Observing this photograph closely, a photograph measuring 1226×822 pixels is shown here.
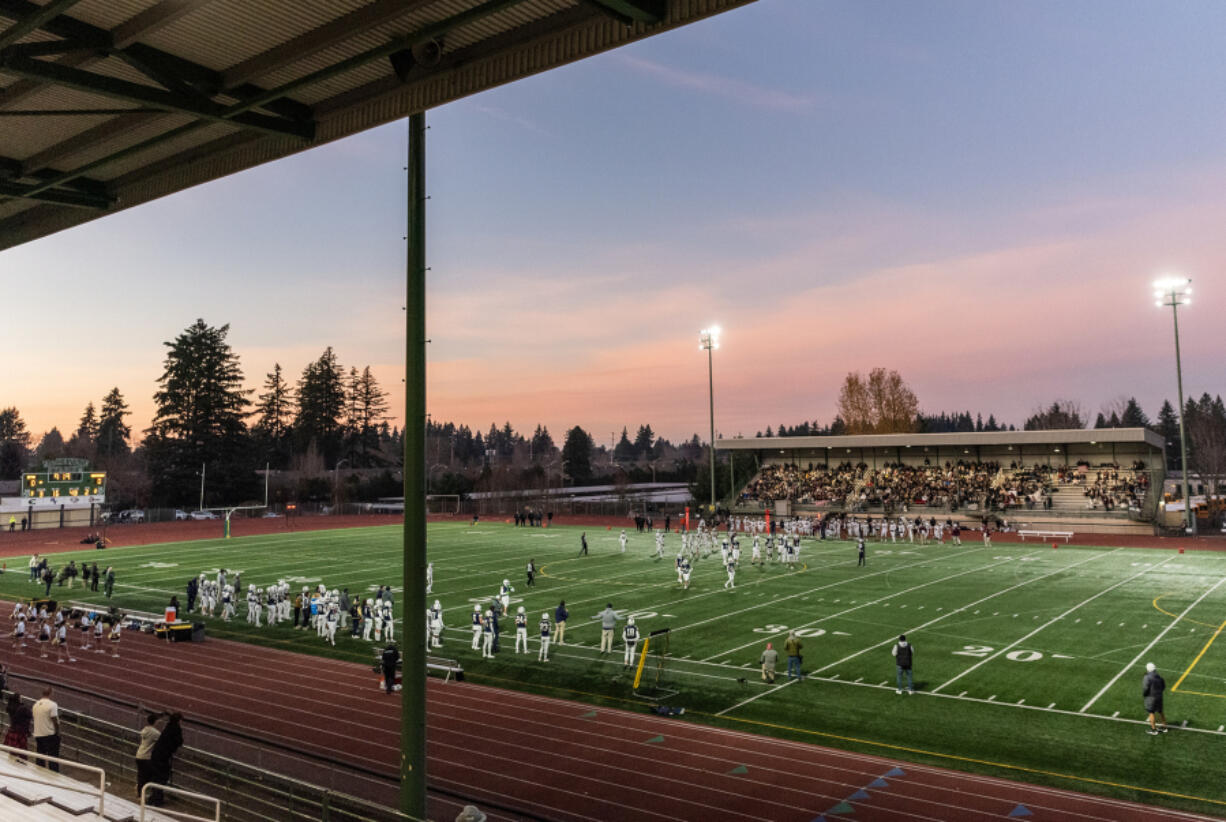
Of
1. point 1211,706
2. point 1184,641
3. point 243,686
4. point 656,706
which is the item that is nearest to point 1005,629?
point 1184,641

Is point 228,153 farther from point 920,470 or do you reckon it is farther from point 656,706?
point 920,470

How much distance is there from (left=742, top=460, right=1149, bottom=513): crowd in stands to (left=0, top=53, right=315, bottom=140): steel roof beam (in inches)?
2288

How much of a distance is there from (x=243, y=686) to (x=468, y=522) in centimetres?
5369

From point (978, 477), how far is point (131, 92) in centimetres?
6369

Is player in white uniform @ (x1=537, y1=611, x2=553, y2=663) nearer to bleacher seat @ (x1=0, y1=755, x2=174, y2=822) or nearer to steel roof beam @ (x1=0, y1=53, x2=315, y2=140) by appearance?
bleacher seat @ (x1=0, y1=755, x2=174, y2=822)

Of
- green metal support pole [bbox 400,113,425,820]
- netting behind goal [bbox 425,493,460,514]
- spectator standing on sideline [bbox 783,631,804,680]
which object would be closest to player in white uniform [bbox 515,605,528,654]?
spectator standing on sideline [bbox 783,631,804,680]

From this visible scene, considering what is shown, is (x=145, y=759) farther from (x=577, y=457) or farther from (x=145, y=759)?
(x=577, y=457)

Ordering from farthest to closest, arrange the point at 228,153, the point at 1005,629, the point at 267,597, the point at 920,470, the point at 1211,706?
the point at 920,470 → the point at 267,597 → the point at 1005,629 → the point at 1211,706 → the point at 228,153

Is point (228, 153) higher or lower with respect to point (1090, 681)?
higher

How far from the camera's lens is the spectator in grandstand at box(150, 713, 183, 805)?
10.8 metres

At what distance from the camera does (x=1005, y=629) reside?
959 inches

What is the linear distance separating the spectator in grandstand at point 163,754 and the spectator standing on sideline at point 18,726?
3338 mm

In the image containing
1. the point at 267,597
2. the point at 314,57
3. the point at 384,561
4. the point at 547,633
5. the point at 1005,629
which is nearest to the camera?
the point at 314,57

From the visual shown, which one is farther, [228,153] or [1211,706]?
[1211,706]
